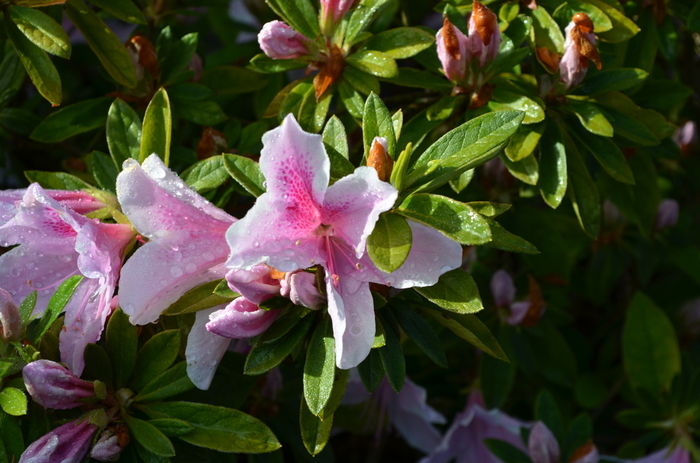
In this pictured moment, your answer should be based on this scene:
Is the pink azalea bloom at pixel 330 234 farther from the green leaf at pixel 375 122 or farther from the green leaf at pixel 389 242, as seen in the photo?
the green leaf at pixel 375 122

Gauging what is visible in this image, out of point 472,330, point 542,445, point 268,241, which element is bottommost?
point 542,445

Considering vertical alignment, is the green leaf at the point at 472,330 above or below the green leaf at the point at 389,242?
below

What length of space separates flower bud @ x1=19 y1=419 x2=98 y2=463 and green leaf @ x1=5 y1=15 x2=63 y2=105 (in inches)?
24.0

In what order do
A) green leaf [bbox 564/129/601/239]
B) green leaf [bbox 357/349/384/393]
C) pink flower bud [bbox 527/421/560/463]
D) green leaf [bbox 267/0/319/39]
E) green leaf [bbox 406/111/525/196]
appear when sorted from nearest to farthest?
green leaf [bbox 406/111/525/196]
green leaf [bbox 357/349/384/393]
green leaf [bbox 267/0/319/39]
green leaf [bbox 564/129/601/239]
pink flower bud [bbox 527/421/560/463]

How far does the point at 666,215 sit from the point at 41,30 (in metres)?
1.62

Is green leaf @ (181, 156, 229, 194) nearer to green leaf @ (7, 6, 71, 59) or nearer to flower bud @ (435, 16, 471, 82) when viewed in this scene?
green leaf @ (7, 6, 71, 59)

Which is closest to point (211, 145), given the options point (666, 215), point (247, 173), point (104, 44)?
point (104, 44)

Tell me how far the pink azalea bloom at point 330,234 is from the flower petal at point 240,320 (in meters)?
0.13

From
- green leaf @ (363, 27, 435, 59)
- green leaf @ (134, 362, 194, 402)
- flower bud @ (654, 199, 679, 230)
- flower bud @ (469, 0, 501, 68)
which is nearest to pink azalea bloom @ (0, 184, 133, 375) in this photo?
green leaf @ (134, 362, 194, 402)

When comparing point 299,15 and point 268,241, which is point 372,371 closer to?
point 268,241

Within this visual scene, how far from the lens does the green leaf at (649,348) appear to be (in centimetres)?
201

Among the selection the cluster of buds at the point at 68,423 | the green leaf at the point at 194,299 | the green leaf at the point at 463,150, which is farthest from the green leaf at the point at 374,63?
the cluster of buds at the point at 68,423

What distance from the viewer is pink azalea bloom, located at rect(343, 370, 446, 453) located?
5.93 ft

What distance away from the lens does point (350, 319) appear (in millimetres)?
Answer: 997
